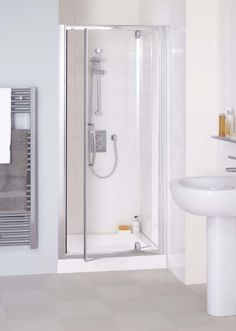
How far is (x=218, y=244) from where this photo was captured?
150 inches

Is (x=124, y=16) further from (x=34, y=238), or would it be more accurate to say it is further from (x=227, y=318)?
(x=227, y=318)

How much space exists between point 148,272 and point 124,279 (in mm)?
258

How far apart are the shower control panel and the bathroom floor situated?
74 cm

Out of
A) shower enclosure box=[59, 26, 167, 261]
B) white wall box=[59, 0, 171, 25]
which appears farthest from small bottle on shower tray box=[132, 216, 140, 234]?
white wall box=[59, 0, 171, 25]

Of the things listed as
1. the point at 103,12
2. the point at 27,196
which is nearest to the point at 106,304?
the point at 27,196

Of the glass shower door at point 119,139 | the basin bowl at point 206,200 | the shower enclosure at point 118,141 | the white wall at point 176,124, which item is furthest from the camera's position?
the glass shower door at point 119,139

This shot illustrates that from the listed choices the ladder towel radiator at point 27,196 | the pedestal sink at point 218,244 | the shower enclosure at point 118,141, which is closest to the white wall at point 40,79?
the ladder towel radiator at point 27,196

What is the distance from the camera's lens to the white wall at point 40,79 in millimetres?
4719

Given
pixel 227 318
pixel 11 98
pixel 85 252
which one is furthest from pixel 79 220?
pixel 227 318

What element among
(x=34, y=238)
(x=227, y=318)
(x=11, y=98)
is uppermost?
(x=11, y=98)

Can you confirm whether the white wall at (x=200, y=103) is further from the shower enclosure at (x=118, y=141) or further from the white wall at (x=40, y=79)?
the white wall at (x=40, y=79)

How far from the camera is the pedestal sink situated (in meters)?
3.66

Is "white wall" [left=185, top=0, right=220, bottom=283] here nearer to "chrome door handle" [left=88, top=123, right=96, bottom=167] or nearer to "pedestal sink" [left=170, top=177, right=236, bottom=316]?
"pedestal sink" [left=170, top=177, right=236, bottom=316]

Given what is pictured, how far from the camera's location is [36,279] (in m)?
4.75
